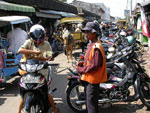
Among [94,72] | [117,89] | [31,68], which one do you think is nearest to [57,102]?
[117,89]

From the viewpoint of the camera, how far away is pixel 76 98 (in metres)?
3.96

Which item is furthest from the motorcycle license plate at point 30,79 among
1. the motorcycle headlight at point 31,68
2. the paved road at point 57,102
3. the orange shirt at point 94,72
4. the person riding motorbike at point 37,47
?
the paved road at point 57,102

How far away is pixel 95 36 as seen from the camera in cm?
278

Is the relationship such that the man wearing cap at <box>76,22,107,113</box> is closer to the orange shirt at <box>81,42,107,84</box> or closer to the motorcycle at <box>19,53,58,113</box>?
the orange shirt at <box>81,42,107,84</box>

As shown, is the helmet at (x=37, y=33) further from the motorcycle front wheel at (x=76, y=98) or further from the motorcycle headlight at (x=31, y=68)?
the motorcycle front wheel at (x=76, y=98)

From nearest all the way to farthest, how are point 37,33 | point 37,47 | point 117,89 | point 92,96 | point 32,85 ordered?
point 92,96, point 32,85, point 37,33, point 37,47, point 117,89

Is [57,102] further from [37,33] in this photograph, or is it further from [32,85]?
[37,33]

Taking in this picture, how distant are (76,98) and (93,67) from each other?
4.95 feet

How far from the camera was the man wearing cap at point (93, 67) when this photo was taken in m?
2.66

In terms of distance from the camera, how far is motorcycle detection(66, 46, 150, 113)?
3.79 m

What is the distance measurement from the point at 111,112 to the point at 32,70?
1.93 metres

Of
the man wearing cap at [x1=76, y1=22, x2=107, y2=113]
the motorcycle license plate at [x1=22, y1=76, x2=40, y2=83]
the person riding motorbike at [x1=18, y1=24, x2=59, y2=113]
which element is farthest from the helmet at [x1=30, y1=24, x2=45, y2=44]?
the man wearing cap at [x1=76, y1=22, x2=107, y2=113]

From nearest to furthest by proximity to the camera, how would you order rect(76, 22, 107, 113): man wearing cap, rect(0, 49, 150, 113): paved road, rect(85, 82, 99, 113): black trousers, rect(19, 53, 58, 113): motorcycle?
1. rect(76, 22, 107, 113): man wearing cap
2. rect(85, 82, 99, 113): black trousers
3. rect(19, 53, 58, 113): motorcycle
4. rect(0, 49, 150, 113): paved road

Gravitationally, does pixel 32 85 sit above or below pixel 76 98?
above
